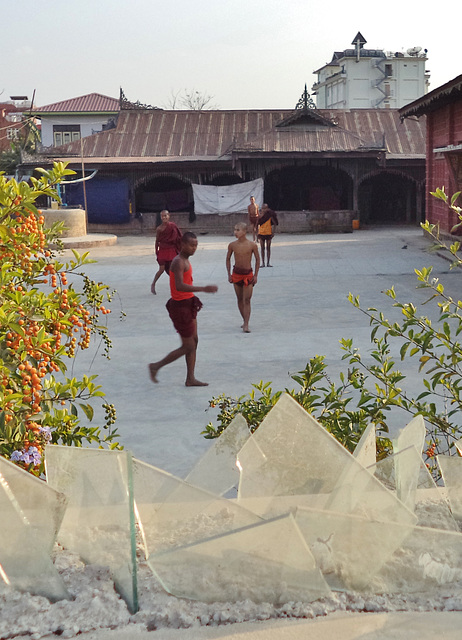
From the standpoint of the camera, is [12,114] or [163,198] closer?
[163,198]

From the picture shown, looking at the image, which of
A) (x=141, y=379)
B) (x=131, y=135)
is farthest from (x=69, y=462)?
(x=131, y=135)

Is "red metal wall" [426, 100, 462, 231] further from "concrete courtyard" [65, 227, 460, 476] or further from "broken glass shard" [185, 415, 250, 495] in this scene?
"broken glass shard" [185, 415, 250, 495]

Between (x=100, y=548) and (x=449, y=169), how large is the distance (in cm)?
1942

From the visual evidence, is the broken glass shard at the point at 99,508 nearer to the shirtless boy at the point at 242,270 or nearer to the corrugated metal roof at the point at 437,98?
the shirtless boy at the point at 242,270

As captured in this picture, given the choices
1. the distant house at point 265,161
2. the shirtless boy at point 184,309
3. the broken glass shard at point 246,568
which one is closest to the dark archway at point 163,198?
the distant house at point 265,161

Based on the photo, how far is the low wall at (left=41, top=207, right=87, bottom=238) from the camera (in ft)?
79.9

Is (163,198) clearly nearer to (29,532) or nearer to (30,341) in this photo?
(30,341)

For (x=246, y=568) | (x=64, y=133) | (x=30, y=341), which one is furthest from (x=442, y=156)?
(x=64, y=133)

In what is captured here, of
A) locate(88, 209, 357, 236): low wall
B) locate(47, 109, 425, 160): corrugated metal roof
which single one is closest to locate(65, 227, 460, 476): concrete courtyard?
locate(88, 209, 357, 236): low wall

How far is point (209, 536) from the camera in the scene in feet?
6.23

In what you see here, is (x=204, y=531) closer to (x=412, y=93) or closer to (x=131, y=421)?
(x=131, y=421)

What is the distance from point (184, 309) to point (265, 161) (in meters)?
21.8

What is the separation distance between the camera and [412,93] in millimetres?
64875

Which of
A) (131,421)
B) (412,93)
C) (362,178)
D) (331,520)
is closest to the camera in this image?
(331,520)
